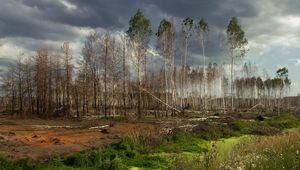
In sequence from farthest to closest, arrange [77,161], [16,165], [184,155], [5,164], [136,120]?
[136,120], [77,161], [16,165], [5,164], [184,155]

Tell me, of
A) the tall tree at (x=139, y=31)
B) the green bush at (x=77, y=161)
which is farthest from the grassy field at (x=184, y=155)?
the tall tree at (x=139, y=31)

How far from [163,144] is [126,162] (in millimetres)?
6009

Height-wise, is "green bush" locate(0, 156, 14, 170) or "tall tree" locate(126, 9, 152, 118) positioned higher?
"tall tree" locate(126, 9, 152, 118)

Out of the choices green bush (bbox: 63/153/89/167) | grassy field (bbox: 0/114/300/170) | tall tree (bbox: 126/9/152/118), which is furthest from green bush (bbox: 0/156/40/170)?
tall tree (bbox: 126/9/152/118)

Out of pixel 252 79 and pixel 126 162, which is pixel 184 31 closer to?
pixel 126 162

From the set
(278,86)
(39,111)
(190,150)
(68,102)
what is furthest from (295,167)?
(278,86)

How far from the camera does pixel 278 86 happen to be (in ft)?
383

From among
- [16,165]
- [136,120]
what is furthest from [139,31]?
[16,165]

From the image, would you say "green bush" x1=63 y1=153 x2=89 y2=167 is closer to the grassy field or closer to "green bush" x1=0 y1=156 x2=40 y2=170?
the grassy field

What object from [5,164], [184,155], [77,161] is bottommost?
[77,161]

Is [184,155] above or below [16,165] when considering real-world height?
above

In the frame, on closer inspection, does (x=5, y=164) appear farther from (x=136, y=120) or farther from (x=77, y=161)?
(x=136, y=120)

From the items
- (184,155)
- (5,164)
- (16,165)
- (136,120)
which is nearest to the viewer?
(184,155)

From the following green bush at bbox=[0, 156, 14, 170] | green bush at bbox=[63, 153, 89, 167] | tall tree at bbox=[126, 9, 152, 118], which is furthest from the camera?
tall tree at bbox=[126, 9, 152, 118]
